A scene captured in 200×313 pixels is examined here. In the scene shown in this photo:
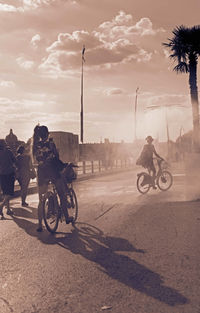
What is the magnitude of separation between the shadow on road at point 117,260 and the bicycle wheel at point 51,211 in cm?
39

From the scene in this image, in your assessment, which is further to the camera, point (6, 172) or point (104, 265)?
point (6, 172)

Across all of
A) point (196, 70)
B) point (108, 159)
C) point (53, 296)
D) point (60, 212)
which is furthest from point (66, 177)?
point (108, 159)

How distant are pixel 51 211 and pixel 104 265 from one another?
7.99ft

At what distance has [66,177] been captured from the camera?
26.3 ft

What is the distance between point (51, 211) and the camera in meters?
7.41

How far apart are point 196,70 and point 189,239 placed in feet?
57.2

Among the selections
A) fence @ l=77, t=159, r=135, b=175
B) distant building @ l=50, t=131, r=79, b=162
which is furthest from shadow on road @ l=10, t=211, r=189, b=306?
fence @ l=77, t=159, r=135, b=175

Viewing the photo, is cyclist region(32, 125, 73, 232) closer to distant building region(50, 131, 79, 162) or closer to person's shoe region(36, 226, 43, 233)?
person's shoe region(36, 226, 43, 233)

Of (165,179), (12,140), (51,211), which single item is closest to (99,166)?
(12,140)

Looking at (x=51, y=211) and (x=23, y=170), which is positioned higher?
(x=23, y=170)

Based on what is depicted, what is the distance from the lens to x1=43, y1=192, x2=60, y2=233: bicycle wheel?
730cm

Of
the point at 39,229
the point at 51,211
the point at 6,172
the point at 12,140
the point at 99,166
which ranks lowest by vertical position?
the point at 39,229

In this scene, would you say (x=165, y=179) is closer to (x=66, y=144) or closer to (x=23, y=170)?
(x=23, y=170)

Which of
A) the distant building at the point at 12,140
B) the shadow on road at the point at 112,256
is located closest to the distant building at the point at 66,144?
the distant building at the point at 12,140
